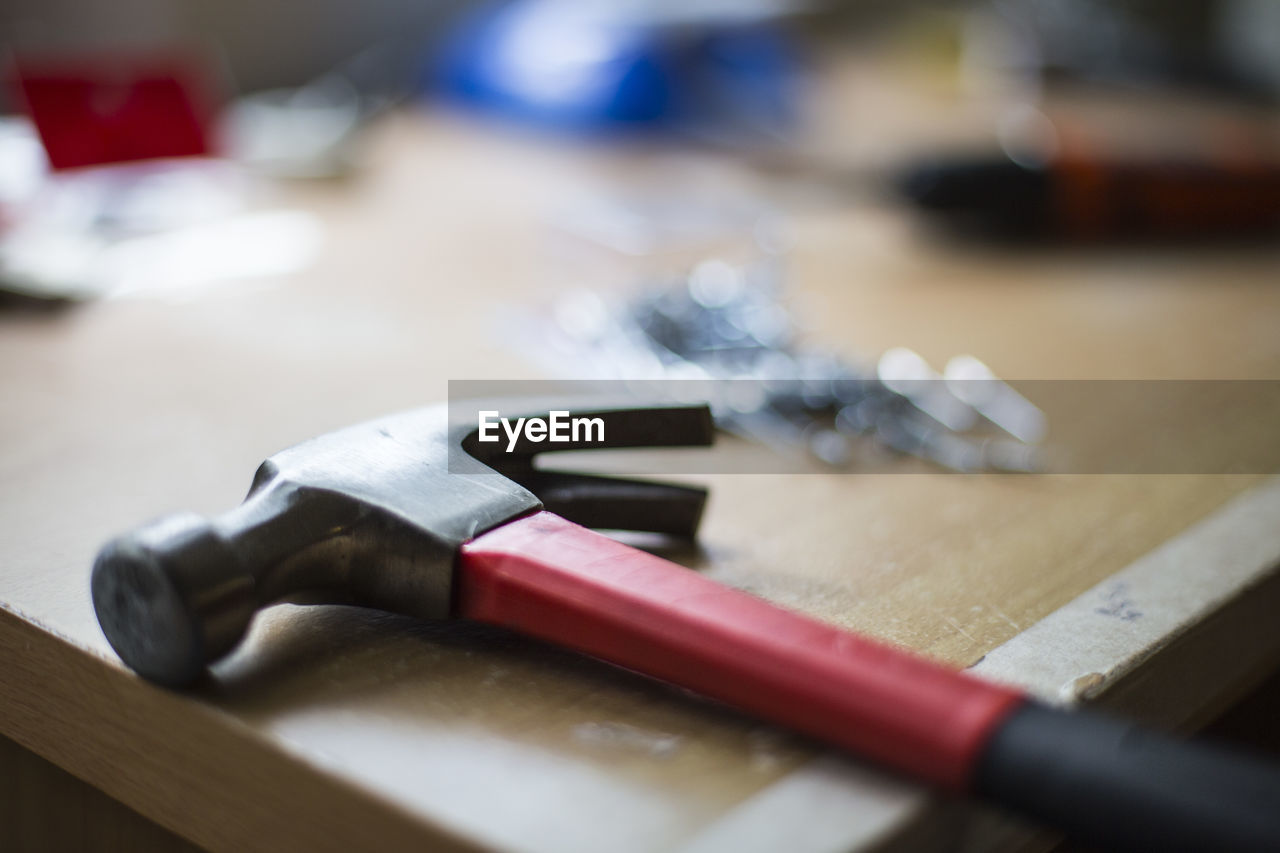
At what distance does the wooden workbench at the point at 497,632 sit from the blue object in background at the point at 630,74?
21.6 inches

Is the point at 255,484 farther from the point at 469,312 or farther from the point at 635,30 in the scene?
the point at 635,30

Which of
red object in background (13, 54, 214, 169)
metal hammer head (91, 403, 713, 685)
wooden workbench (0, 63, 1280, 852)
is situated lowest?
wooden workbench (0, 63, 1280, 852)

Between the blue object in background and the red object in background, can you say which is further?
the blue object in background

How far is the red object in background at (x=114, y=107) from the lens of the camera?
0.92 meters

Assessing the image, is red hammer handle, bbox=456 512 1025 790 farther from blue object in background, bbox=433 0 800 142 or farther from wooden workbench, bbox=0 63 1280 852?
blue object in background, bbox=433 0 800 142

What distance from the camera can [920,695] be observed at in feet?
0.96

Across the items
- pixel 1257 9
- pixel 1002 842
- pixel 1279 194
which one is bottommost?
pixel 1002 842

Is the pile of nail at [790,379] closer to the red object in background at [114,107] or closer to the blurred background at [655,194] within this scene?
the blurred background at [655,194]

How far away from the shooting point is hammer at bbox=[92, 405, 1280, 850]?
0.89 ft

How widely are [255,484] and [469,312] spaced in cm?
43

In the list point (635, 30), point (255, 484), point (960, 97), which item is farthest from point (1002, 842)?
point (960, 97)

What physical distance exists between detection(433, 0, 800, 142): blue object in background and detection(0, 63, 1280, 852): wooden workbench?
1.80ft

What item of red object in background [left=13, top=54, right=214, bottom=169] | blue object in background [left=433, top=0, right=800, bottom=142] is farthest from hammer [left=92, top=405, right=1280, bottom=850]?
blue object in background [left=433, top=0, right=800, bottom=142]

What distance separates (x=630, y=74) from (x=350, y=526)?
115 centimetres
